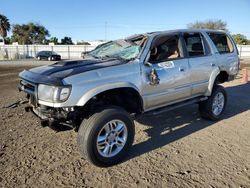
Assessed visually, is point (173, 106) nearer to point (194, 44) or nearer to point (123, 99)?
point (123, 99)

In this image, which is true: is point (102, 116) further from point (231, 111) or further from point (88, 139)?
point (231, 111)

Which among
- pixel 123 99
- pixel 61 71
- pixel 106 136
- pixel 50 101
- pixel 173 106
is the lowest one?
pixel 106 136

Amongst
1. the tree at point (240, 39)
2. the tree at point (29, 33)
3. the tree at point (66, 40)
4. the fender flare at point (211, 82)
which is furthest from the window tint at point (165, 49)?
the tree at point (66, 40)

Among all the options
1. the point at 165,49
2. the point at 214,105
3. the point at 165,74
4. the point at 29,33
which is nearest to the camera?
the point at 165,74

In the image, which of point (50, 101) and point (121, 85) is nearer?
point (50, 101)

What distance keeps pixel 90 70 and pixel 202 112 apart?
3221mm

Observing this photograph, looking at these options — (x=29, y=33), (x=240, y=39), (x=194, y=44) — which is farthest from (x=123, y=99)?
(x=29, y=33)

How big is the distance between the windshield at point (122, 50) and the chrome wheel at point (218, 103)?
7.87ft

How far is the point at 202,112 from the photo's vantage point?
20.3 feet

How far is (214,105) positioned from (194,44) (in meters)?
1.46

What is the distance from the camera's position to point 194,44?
18.6 feet

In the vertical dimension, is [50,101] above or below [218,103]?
above

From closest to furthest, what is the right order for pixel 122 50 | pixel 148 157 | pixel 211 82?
pixel 148 157
pixel 122 50
pixel 211 82

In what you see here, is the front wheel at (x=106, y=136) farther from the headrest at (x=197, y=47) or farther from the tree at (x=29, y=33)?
the tree at (x=29, y=33)
